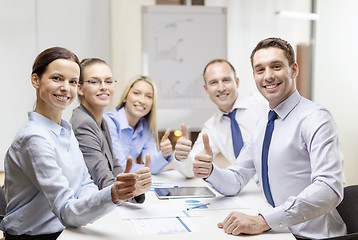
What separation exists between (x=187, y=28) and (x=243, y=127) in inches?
86.9

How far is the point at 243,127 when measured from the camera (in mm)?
2865

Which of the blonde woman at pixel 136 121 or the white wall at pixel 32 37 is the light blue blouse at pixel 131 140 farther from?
the white wall at pixel 32 37

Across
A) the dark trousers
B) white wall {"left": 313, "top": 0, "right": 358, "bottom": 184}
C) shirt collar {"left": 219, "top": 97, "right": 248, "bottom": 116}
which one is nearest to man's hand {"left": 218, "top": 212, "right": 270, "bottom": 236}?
the dark trousers

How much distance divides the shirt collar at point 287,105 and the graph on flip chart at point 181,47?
2927 millimetres

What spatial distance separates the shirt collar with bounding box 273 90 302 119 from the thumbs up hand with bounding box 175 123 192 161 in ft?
1.82

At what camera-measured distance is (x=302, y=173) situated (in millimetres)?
1688

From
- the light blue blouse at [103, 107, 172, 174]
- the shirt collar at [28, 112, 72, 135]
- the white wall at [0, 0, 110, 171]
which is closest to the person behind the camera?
the shirt collar at [28, 112, 72, 135]

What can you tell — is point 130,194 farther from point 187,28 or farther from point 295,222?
point 187,28

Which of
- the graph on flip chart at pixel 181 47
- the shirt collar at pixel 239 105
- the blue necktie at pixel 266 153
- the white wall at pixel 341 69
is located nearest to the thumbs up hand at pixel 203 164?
the blue necktie at pixel 266 153

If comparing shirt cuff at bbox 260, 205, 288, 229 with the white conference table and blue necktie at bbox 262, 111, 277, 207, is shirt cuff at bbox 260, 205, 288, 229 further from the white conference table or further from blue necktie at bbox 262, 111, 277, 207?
blue necktie at bbox 262, 111, 277, 207

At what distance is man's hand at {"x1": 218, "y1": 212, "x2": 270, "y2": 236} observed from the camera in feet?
4.59

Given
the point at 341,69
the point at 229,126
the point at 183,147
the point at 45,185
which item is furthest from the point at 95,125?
the point at 341,69

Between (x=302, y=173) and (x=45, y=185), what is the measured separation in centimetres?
104

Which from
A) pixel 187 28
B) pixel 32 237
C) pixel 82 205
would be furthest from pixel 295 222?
pixel 187 28
